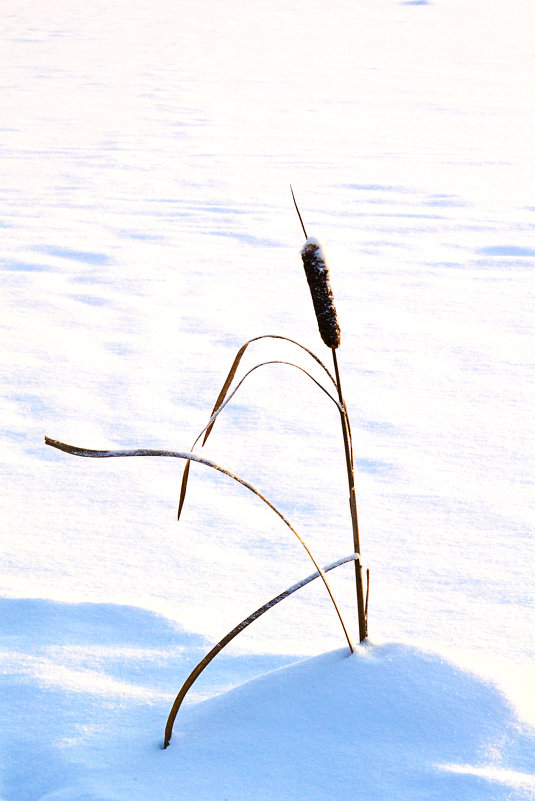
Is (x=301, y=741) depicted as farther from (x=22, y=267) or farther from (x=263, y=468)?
(x=22, y=267)

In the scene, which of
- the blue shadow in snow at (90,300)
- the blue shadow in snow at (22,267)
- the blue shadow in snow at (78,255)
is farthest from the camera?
the blue shadow in snow at (78,255)

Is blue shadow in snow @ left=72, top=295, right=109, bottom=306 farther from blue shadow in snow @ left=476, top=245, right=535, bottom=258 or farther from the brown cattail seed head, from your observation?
the brown cattail seed head

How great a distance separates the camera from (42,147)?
4.98 meters

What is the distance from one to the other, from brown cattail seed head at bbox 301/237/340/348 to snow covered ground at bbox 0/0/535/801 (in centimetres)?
29

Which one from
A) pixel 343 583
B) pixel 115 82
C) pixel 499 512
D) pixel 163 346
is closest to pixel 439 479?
pixel 499 512

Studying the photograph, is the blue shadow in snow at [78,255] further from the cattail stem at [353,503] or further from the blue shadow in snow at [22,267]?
the cattail stem at [353,503]

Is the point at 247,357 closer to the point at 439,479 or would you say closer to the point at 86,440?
the point at 86,440

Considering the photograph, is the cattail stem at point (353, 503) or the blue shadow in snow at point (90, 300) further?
the blue shadow in snow at point (90, 300)

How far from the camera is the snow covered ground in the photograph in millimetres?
706

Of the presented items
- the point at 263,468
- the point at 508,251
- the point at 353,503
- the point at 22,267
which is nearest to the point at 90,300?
the point at 22,267

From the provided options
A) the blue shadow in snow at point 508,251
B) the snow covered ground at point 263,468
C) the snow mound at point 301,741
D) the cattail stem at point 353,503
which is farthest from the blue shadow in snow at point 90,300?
the cattail stem at point 353,503

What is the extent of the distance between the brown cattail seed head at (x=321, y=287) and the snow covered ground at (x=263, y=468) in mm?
295

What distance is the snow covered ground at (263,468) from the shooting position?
0.71m

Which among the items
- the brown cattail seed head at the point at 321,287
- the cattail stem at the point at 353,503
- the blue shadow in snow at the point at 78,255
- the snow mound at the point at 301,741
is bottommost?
the blue shadow in snow at the point at 78,255
